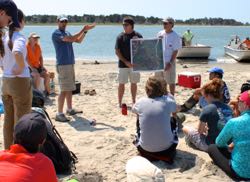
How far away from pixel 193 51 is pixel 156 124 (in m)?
19.2

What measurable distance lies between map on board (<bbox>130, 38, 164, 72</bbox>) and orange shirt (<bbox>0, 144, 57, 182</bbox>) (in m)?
5.54

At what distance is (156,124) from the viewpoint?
5223mm

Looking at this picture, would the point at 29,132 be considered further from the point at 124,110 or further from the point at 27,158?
the point at 124,110

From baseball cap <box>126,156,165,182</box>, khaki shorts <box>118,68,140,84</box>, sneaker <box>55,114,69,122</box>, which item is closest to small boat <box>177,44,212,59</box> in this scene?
khaki shorts <box>118,68,140,84</box>

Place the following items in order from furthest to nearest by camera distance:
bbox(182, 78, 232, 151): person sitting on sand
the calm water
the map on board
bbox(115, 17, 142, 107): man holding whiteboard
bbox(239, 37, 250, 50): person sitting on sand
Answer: the calm water
bbox(239, 37, 250, 50): person sitting on sand
the map on board
bbox(115, 17, 142, 107): man holding whiteboard
bbox(182, 78, 232, 151): person sitting on sand


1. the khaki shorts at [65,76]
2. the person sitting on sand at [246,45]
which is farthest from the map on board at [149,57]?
the person sitting on sand at [246,45]

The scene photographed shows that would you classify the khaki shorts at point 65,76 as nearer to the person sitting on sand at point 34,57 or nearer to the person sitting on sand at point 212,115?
the person sitting on sand at point 34,57

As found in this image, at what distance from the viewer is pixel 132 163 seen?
11.5ft

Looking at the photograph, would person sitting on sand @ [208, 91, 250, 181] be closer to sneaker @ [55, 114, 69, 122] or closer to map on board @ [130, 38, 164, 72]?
sneaker @ [55, 114, 69, 122]

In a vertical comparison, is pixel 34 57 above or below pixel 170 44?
below

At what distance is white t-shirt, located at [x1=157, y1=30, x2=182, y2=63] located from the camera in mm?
8503

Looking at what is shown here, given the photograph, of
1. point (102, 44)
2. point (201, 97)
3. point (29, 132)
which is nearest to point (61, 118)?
point (201, 97)

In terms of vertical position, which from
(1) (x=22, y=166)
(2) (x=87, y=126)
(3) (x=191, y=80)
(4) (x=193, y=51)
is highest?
(1) (x=22, y=166)

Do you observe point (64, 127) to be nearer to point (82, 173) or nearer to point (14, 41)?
point (82, 173)
